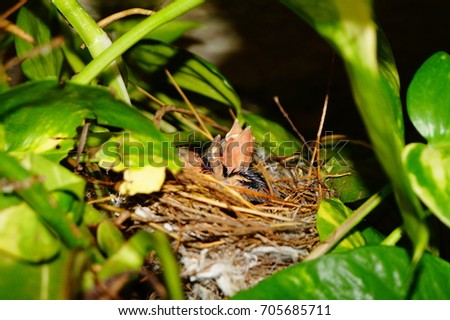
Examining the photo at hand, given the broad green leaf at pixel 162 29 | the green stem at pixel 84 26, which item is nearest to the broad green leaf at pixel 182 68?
the broad green leaf at pixel 162 29

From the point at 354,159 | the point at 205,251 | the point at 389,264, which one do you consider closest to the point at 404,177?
the point at 389,264

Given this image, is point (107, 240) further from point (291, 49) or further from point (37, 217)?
point (291, 49)

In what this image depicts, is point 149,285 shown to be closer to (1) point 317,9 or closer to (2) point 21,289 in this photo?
(2) point 21,289

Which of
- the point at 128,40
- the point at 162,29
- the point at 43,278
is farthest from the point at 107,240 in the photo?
the point at 162,29

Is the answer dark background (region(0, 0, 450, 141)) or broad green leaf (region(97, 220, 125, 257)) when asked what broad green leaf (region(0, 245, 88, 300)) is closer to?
broad green leaf (region(97, 220, 125, 257))

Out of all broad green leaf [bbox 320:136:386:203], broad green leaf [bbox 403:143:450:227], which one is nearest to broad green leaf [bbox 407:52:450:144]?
broad green leaf [bbox 403:143:450:227]
